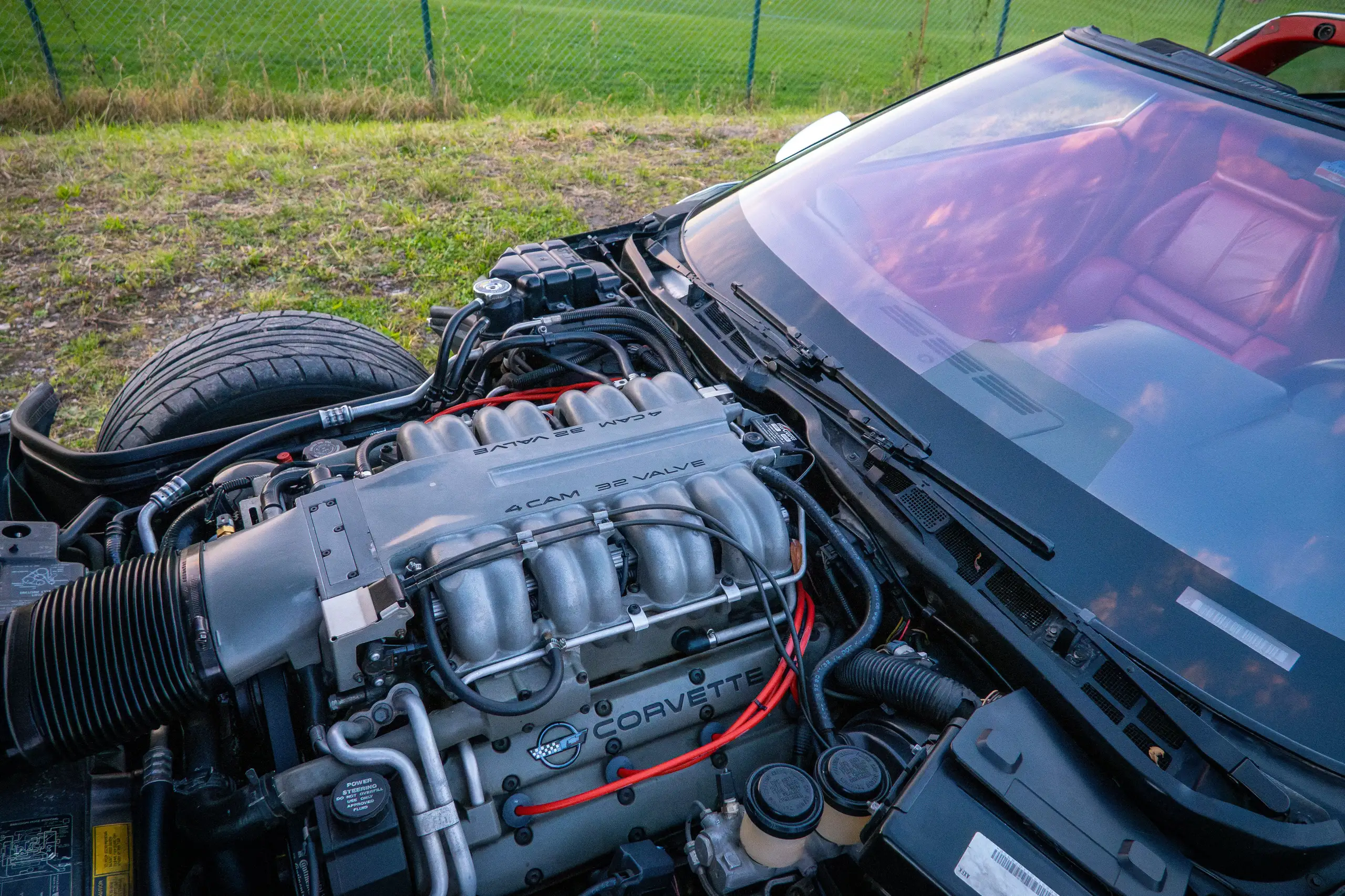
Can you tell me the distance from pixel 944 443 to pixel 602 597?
0.80m

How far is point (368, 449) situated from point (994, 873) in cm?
149

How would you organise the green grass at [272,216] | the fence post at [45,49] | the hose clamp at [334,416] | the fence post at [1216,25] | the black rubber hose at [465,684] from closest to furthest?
the black rubber hose at [465,684] → the hose clamp at [334,416] → the green grass at [272,216] → the fence post at [45,49] → the fence post at [1216,25]

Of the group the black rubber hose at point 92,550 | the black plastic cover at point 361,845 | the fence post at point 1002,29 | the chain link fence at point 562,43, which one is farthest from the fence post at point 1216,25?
the black plastic cover at point 361,845

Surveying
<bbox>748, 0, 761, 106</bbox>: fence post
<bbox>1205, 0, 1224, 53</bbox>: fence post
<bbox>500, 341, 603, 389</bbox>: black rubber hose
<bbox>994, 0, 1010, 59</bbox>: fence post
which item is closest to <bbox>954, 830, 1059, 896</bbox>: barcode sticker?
<bbox>500, 341, 603, 389</bbox>: black rubber hose

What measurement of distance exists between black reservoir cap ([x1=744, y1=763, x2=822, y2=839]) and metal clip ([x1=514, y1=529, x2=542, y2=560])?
22.0 inches

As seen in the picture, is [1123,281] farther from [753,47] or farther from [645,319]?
[753,47]

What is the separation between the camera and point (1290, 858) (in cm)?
138

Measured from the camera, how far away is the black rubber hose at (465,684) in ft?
5.28

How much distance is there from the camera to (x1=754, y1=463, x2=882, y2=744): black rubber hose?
1788 mm

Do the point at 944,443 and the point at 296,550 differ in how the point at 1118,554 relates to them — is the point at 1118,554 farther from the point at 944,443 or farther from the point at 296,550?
the point at 296,550

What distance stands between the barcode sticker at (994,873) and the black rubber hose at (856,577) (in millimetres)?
341

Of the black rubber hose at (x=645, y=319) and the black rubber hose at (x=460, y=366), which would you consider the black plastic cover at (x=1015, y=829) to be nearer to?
the black rubber hose at (x=645, y=319)

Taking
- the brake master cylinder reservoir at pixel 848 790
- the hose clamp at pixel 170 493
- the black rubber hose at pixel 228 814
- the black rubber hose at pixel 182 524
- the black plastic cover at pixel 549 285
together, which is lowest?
the brake master cylinder reservoir at pixel 848 790

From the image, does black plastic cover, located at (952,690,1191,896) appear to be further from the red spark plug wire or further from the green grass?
the green grass
